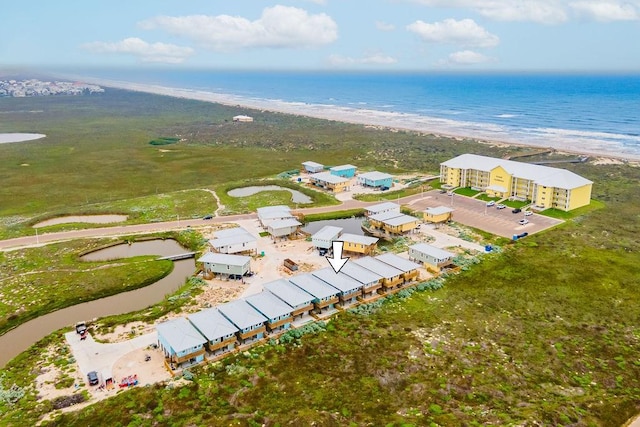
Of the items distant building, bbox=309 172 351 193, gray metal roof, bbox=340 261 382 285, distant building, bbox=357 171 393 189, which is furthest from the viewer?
distant building, bbox=357 171 393 189

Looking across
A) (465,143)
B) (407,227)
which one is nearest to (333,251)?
(407,227)

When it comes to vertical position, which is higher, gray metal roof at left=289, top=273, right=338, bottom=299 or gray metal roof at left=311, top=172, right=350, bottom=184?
gray metal roof at left=311, top=172, right=350, bottom=184

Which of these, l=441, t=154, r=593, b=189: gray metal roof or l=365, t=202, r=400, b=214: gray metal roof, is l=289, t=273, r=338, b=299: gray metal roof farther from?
l=441, t=154, r=593, b=189: gray metal roof

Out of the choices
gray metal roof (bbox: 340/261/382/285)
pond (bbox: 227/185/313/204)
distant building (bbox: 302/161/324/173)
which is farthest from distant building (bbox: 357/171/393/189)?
gray metal roof (bbox: 340/261/382/285)

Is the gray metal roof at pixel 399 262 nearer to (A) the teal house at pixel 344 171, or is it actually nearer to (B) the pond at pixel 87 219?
(B) the pond at pixel 87 219

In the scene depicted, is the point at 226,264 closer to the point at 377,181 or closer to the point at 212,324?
the point at 212,324

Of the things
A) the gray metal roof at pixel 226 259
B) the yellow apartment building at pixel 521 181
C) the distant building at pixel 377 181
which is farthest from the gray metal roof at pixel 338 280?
the yellow apartment building at pixel 521 181
